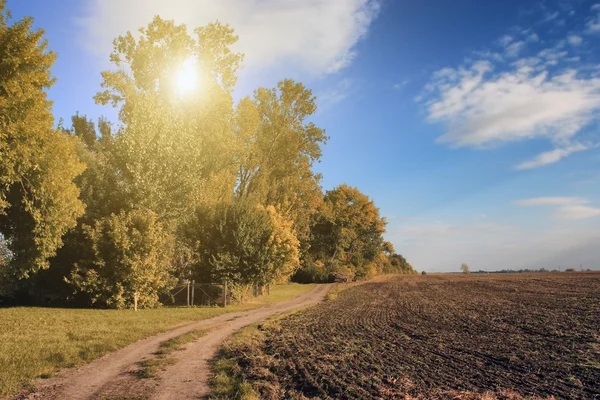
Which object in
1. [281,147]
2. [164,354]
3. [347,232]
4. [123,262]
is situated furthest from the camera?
[347,232]

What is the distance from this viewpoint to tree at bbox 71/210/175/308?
24.7 metres

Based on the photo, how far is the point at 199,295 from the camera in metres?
29.5

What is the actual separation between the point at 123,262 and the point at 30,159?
7.86 meters

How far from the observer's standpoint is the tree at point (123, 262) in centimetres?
2466

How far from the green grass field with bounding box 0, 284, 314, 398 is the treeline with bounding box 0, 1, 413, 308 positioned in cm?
363

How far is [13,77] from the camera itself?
63.9ft

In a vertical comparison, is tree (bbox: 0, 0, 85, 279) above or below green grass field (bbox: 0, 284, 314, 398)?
above

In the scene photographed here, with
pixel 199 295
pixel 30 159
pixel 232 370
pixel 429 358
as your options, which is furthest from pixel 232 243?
pixel 429 358

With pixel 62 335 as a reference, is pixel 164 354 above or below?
below

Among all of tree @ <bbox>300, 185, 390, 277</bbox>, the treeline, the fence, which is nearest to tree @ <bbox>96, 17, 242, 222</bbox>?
the treeline

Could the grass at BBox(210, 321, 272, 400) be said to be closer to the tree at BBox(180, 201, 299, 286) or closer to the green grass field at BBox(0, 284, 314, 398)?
the green grass field at BBox(0, 284, 314, 398)

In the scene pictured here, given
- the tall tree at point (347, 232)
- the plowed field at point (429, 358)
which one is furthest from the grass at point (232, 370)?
the tall tree at point (347, 232)

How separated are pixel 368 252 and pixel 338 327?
5823 cm

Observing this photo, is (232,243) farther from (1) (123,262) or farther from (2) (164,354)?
(2) (164,354)
